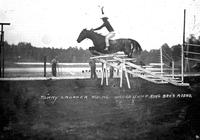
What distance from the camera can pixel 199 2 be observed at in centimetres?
854

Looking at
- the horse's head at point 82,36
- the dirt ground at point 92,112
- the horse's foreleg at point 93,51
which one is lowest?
the dirt ground at point 92,112

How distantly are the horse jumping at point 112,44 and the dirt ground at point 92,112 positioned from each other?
1.17 meters

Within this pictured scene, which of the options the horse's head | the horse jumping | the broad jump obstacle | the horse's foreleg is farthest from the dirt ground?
the horse's head

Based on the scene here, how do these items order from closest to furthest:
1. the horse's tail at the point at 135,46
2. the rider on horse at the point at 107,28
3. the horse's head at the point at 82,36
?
the rider on horse at the point at 107,28
the horse's head at the point at 82,36
the horse's tail at the point at 135,46

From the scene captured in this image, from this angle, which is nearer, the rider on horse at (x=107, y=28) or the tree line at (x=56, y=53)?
the rider on horse at (x=107, y=28)

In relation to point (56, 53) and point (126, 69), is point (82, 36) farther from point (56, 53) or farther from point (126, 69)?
point (56, 53)

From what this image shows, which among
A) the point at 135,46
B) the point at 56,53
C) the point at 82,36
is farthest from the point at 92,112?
the point at 56,53

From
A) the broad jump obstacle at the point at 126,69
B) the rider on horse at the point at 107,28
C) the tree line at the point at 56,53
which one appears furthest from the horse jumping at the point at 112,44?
the tree line at the point at 56,53

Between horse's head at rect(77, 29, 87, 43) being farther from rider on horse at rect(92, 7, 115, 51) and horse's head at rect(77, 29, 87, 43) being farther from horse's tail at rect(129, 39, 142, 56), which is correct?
horse's tail at rect(129, 39, 142, 56)

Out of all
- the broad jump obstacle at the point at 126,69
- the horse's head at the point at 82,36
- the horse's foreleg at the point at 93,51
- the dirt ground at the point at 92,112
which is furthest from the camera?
the horse's foreleg at the point at 93,51

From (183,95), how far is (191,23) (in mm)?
2425

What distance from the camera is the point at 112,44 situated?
9484 millimetres

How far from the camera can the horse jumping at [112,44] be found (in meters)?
8.82

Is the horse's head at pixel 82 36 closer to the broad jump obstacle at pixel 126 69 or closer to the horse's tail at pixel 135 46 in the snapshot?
the broad jump obstacle at pixel 126 69
